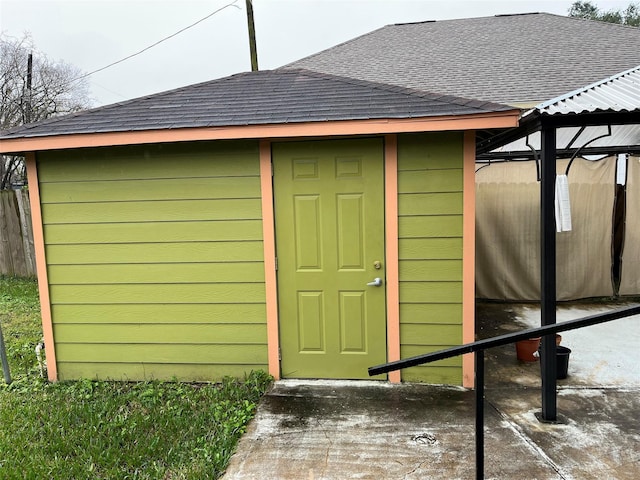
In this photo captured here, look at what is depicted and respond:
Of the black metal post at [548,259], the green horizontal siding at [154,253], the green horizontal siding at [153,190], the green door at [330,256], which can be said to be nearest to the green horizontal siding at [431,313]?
the green door at [330,256]

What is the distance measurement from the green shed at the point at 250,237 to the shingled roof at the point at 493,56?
3181 mm

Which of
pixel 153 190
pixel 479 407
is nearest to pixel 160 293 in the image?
pixel 153 190

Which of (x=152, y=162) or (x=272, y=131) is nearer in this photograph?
(x=272, y=131)

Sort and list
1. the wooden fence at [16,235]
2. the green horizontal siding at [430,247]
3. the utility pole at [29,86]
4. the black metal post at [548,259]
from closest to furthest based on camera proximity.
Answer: the black metal post at [548,259] → the green horizontal siding at [430,247] → the wooden fence at [16,235] → the utility pole at [29,86]

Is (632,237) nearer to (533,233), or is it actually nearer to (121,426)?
(533,233)

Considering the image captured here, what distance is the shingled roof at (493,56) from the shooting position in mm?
6168

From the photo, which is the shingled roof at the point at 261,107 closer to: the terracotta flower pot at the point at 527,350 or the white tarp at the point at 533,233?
the terracotta flower pot at the point at 527,350

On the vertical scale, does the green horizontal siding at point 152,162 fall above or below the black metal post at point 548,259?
above

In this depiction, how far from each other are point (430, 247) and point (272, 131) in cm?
148

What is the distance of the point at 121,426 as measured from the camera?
2.97 m

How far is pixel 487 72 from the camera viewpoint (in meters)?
6.72

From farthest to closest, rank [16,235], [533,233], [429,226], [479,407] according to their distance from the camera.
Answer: [16,235], [533,233], [429,226], [479,407]

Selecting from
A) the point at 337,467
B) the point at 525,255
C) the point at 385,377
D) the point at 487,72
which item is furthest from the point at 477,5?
the point at 337,467

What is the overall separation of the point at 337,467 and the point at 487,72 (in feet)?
20.3
